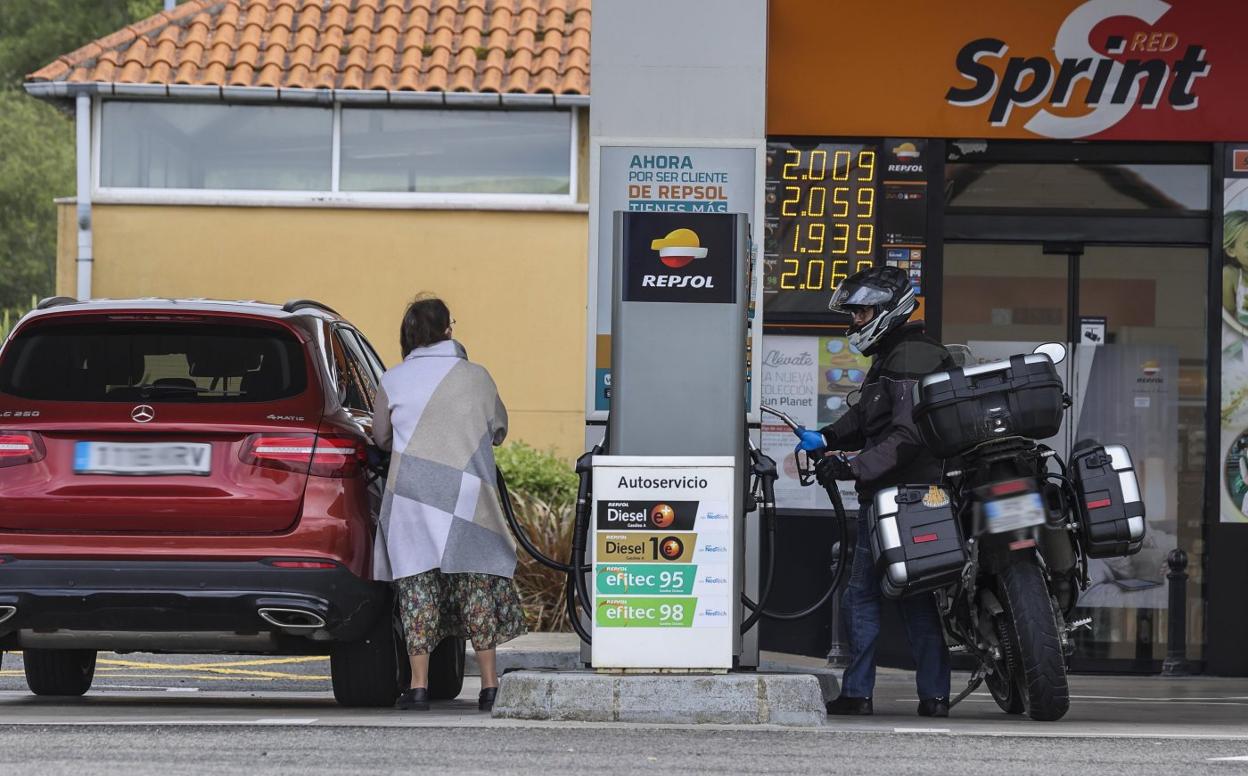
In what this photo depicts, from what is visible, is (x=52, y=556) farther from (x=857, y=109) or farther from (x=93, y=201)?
(x=93, y=201)

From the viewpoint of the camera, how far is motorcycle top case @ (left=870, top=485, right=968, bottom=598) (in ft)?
26.2

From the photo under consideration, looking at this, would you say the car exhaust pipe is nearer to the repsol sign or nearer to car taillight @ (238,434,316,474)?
car taillight @ (238,434,316,474)

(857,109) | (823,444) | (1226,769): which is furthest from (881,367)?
(857,109)

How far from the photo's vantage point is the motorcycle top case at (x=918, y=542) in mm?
7980

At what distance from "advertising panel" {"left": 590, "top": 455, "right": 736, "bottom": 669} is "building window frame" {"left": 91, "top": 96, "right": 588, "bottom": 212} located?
10.6 m

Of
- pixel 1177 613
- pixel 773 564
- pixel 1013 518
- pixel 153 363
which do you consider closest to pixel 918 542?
pixel 1013 518

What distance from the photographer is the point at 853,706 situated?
8.84m

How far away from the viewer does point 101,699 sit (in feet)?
30.8

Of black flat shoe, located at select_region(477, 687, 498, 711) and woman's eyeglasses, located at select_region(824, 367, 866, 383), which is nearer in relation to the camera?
black flat shoe, located at select_region(477, 687, 498, 711)

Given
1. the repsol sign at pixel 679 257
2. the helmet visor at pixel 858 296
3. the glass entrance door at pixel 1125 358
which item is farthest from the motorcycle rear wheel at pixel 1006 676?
the glass entrance door at pixel 1125 358

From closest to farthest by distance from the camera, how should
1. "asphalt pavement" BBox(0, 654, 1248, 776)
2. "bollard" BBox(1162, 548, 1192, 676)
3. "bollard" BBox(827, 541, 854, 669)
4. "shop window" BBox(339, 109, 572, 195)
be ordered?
1. "asphalt pavement" BBox(0, 654, 1248, 776)
2. "bollard" BBox(827, 541, 854, 669)
3. "bollard" BBox(1162, 548, 1192, 676)
4. "shop window" BBox(339, 109, 572, 195)

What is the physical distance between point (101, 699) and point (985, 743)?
14.3ft

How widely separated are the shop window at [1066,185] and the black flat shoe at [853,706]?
406 cm

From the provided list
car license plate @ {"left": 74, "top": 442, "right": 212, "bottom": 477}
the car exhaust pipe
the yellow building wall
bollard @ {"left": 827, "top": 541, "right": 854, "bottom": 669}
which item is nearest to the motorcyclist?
the car exhaust pipe
